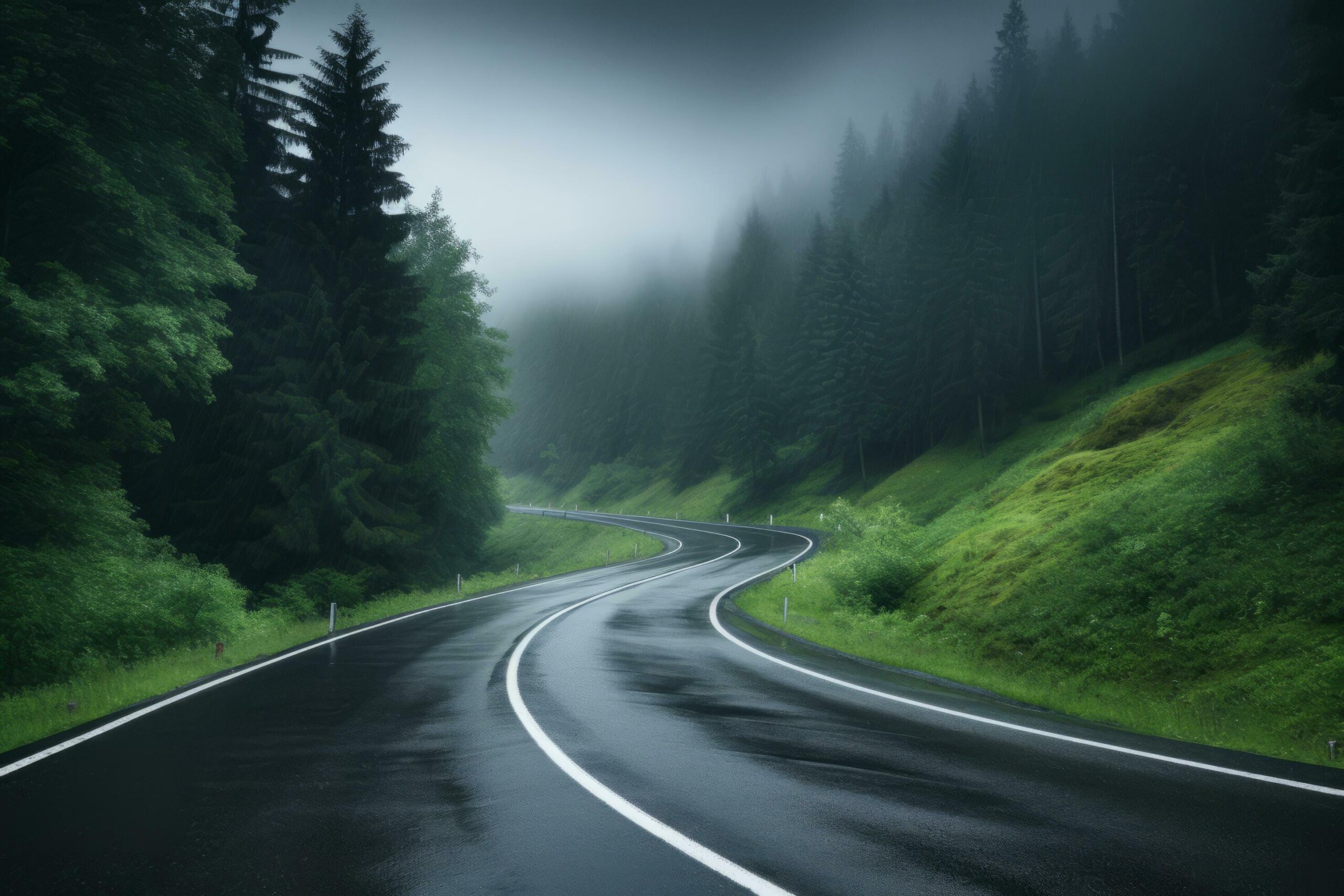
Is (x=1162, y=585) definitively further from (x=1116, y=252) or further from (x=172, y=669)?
(x=1116, y=252)

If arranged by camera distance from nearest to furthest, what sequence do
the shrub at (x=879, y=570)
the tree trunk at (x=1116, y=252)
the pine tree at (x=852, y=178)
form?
the shrub at (x=879, y=570) < the tree trunk at (x=1116, y=252) < the pine tree at (x=852, y=178)

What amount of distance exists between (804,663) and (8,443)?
589 inches

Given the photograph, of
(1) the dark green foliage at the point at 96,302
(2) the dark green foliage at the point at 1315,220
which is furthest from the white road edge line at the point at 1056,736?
(1) the dark green foliage at the point at 96,302

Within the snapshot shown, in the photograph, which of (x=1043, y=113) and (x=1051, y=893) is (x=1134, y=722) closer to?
(x=1051, y=893)

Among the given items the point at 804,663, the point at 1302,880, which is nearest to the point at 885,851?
the point at 1302,880

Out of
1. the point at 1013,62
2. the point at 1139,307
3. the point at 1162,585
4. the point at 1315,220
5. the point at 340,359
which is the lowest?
the point at 1162,585

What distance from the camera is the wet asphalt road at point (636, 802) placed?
3.85 metres

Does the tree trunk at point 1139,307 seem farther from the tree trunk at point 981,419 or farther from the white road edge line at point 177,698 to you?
the white road edge line at point 177,698

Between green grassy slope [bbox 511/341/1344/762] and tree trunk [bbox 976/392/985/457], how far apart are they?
17.7 metres

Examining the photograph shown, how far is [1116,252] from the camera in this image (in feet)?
147

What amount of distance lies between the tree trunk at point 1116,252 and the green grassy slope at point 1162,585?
21.0 m

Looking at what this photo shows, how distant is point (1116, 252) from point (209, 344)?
49.5m

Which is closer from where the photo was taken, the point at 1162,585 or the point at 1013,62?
the point at 1162,585

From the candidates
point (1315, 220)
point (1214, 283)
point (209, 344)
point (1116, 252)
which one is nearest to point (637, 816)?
point (209, 344)
